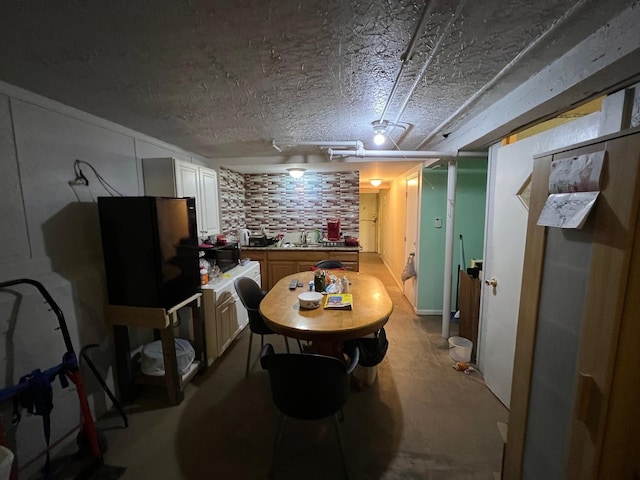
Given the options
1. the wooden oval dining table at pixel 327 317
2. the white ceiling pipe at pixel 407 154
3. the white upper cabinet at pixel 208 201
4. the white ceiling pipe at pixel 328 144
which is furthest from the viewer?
the white upper cabinet at pixel 208 201

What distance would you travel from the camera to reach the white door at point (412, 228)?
364 cm

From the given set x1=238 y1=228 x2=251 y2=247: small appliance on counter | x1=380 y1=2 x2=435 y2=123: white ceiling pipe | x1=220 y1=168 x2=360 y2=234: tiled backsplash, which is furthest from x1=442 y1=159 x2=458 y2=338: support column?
x1=238 y1=228 x2=251 y2=247: small appliance on counter

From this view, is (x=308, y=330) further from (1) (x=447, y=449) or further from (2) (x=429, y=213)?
(2) (x=429, y=213)

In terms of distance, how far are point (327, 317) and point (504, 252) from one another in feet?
5.00

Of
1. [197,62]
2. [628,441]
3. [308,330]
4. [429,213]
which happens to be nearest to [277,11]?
[197,62]

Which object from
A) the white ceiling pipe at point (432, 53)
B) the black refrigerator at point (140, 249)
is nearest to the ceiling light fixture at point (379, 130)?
the white ceiling pipe at point (432, 53)

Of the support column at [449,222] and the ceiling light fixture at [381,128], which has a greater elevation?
the ceiling light fixture at [381,128]

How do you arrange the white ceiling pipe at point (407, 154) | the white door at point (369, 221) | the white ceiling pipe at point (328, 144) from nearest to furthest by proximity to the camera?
the white ceiling pipe at point (407, 154) → the white ceiling pipe at point (328, 144) → the white door at point (369, 221)

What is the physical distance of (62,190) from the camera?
1.68m

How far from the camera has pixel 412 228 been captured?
3852 millimetres

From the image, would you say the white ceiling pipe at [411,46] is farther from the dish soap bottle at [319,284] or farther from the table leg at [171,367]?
the table leg at [171,367]

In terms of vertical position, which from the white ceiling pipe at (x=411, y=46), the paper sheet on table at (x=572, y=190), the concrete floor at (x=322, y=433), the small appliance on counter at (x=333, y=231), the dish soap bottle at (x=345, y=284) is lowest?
the concrete floor at (x=322, y=433)

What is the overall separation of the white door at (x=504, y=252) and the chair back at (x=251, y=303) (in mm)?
1957

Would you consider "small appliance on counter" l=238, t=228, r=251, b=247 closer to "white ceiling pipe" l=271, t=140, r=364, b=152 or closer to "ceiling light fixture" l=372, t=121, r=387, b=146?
"white ceiling pipe" l=271, t=140, r=364, b=152
